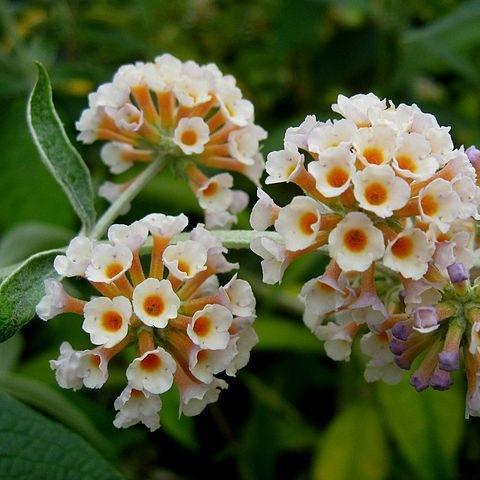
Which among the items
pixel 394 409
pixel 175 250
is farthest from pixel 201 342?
pixel 394 409

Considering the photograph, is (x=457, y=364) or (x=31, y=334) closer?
(x=457, y=364)

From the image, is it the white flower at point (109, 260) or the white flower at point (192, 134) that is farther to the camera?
the white flower at point (192, 134)

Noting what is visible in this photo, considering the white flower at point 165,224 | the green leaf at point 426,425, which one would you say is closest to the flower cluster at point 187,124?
the white flower at point 165,224

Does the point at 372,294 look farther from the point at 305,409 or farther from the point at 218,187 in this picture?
the point at 305,409

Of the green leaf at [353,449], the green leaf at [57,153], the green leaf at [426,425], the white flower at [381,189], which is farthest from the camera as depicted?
the green leaf at [353,449]

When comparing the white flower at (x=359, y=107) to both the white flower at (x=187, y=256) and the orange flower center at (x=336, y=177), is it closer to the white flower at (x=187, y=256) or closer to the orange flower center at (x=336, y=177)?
the orange flower center at (x=336, y=177)

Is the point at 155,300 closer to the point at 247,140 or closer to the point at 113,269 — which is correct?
the point at 113,269

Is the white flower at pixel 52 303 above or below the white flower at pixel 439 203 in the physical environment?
below

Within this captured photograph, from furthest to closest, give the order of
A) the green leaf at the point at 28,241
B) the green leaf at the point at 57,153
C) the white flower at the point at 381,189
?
the green leaf at the point at 28,241
the green leaf at the point at 57,153
the white flower at the point at 381,189
